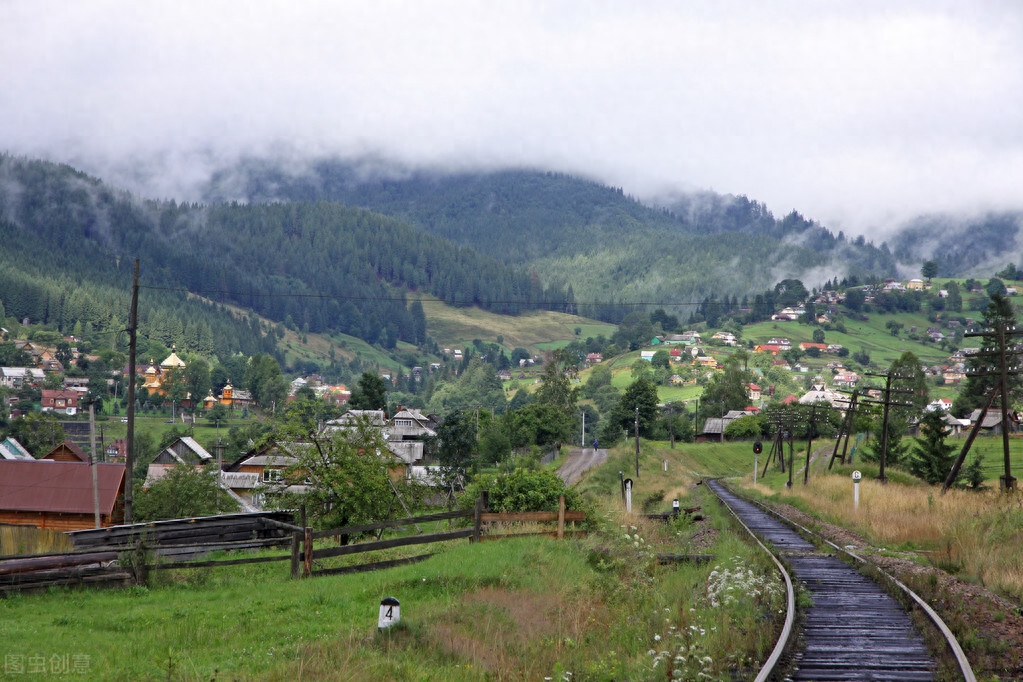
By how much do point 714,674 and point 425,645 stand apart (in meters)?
3.97

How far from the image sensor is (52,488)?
5122 cm

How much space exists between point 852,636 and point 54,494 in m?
47.4

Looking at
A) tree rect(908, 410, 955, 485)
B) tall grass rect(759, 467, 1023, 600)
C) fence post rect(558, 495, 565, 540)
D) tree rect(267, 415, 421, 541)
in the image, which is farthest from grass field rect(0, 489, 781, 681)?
tree rect(908, 410, 955, 485)

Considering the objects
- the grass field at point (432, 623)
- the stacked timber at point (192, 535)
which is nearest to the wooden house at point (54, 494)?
the stacked timber at point (192, 535)

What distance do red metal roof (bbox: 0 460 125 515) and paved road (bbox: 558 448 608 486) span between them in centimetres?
3444

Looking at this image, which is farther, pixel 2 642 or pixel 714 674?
pixel 2 642

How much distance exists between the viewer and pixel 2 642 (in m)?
12.6

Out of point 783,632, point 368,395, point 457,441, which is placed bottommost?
point 457,441

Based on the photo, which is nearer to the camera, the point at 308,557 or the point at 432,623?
the point at 432,623

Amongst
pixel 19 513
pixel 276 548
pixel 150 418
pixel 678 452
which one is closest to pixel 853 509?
pixel 276 548

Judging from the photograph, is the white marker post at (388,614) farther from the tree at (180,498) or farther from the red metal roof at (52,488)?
the red metal roof at (52,488)

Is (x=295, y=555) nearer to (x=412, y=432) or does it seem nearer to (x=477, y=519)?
(x=477, y=519)

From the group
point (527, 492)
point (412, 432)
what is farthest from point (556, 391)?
point (527, 492)

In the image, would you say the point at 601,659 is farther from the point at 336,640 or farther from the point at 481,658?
the point at 336,640
